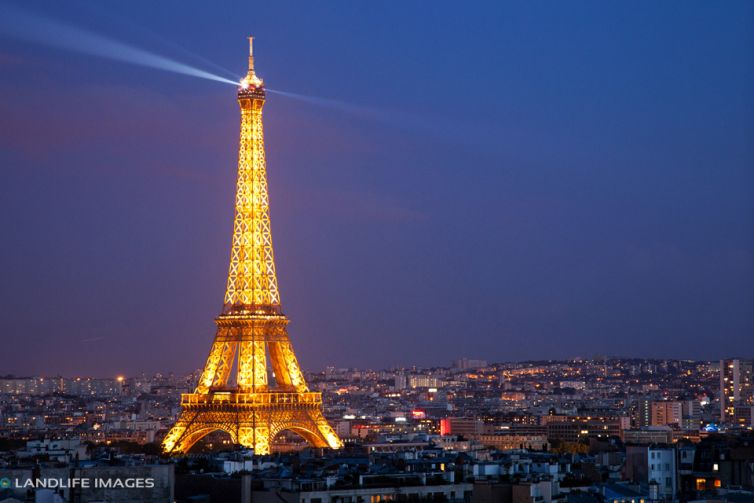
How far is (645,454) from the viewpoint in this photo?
56.5 m

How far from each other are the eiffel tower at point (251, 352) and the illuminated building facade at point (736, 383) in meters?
98.7

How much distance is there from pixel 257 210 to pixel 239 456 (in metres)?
32.3

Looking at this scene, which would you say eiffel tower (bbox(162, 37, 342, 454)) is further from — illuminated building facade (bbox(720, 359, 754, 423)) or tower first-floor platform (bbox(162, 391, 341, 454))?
illuminated building facade (bbox(720, 359, 754, 423))

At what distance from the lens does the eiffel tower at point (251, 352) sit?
8544cm

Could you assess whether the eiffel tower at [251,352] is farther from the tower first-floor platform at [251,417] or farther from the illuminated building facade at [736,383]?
the illuminated building facade at [736,383]

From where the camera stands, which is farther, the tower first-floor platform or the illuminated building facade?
the illuminated building facade

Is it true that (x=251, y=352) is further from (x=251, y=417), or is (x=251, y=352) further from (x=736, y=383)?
(x=736, y=383)

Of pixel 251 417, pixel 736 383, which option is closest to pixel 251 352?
pixel 251 417

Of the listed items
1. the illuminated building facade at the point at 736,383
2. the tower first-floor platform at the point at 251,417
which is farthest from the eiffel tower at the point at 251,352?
the illuminated building facade at the point at 736,383

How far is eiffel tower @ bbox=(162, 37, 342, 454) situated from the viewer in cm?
8544

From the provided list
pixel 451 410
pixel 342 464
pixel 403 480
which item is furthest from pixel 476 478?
pixel 451 410

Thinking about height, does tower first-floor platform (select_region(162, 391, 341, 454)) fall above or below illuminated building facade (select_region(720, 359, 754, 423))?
below

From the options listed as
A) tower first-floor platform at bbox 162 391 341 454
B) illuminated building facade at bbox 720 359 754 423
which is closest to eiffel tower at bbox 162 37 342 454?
tower first-floor platform at bbox 162 391 341 454

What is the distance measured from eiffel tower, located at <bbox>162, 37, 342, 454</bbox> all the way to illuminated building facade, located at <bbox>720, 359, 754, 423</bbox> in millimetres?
98749
